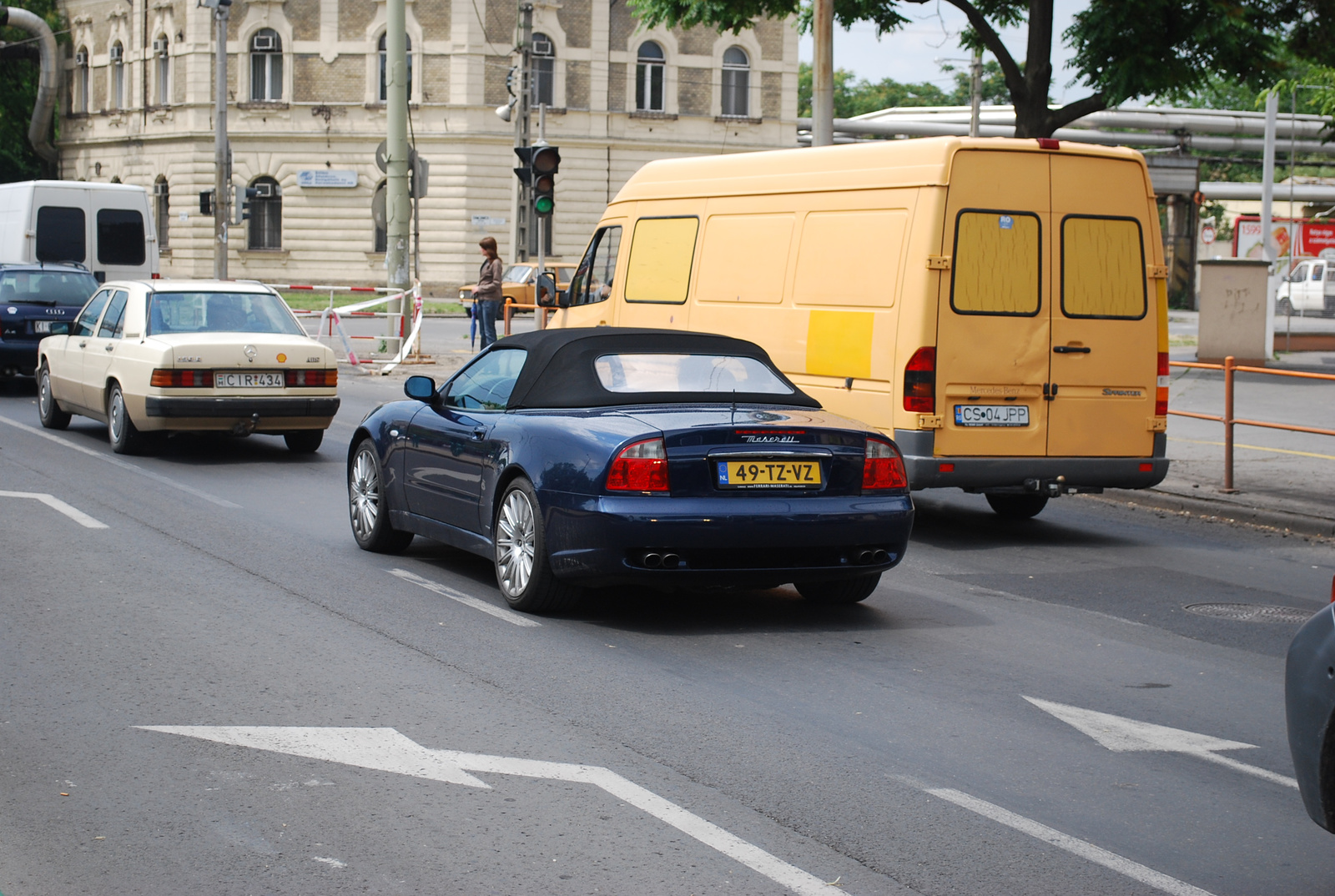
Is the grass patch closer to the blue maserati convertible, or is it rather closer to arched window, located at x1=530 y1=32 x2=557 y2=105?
arched window, located at x1=530 y1=32 x2=557 y2=105

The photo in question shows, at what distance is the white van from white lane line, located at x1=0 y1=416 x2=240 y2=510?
9.33m

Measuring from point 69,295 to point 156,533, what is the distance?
37.6 feet

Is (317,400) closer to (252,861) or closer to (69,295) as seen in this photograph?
(69,295)

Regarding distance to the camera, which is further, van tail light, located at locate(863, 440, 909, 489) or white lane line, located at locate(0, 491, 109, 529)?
white lane line, located at locate(0, 491, 109, 529)

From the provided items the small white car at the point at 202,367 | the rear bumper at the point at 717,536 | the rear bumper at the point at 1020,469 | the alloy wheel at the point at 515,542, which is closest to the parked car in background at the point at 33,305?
the small white car at the point at 202,367

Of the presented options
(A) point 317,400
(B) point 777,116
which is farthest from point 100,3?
(A) point 317,400

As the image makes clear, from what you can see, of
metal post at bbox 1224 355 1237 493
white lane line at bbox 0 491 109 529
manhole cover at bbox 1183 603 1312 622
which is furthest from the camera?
metal post at bbox 1224 355 1237 493

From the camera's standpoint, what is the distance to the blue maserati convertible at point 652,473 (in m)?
7.30

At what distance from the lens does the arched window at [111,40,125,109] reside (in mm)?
60125

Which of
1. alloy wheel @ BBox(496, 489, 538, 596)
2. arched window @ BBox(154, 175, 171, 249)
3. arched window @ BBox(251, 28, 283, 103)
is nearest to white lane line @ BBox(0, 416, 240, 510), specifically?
alloy wheel @ BBox(496, 489, 538, 596)

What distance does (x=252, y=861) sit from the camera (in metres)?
4.36

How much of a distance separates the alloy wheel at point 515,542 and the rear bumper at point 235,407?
21.2 ft

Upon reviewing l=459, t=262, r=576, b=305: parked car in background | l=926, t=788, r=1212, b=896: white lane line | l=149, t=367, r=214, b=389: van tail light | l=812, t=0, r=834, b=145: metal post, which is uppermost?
l=812, t=0, r=834, b=145: metal post

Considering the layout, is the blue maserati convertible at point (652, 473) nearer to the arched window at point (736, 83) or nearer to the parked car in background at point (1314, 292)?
the parked car in background at point (1314, 292)
